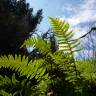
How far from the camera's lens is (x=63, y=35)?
5.43ft

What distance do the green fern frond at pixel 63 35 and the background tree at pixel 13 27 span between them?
18.5 meters

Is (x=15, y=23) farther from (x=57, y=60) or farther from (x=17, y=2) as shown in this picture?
(x=57, y=60)

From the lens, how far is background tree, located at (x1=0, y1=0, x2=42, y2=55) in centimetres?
2081

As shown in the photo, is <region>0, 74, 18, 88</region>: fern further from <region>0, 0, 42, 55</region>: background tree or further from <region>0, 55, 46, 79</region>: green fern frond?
<region>0, 0, 42, 55</region>: background tree

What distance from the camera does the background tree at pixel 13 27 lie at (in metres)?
20.8

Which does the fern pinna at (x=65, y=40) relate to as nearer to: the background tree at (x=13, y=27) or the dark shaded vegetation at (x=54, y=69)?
the dark shaded vegetation at (x=54, y=69)

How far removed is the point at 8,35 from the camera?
21156 mm

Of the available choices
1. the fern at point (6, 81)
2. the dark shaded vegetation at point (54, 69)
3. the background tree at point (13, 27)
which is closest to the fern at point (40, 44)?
the dark shaded vegetation at point (54, 69)

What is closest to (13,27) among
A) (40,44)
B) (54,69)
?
(54,69)

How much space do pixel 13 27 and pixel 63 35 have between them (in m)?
20.1

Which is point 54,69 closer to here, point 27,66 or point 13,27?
point 27,66

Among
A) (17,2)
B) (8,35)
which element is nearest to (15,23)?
(8,35)

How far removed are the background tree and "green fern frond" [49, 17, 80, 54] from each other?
18.5 m

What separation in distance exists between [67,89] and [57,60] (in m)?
0.15
